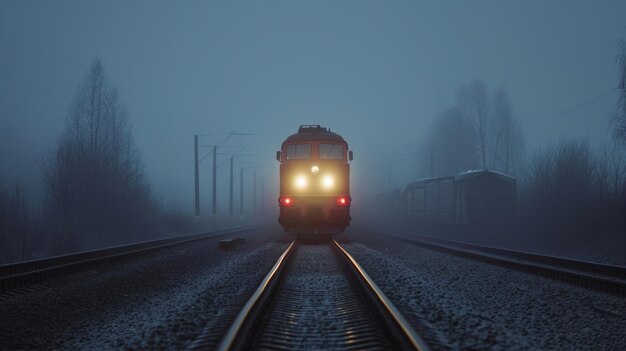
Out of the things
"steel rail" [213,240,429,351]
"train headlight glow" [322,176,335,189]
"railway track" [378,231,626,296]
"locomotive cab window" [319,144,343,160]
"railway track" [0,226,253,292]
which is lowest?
"railway track" [378,231,626,296]

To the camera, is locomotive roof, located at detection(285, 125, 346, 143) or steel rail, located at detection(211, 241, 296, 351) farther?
locomotive roof, located at detection(285, 125, 346, 143)

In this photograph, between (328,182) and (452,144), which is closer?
(328,182)

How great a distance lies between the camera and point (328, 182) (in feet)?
55.4

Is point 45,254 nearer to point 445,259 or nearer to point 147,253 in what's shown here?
point 147,253

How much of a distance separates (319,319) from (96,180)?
61.5 feet

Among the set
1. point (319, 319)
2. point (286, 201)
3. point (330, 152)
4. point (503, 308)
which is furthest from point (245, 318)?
point (330, 152)

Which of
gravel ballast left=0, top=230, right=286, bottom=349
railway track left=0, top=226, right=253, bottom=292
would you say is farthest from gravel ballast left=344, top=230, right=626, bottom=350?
railway track left=0, top=226, right=253, bottom=292

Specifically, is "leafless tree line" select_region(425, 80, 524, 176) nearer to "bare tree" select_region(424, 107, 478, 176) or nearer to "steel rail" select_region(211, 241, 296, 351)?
"bare tree" select_region(424, 107, 478, 176)

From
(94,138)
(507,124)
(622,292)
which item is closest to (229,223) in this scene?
(94,138)

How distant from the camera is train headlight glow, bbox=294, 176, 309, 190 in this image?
16812 mm

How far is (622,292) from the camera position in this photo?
7.03 m

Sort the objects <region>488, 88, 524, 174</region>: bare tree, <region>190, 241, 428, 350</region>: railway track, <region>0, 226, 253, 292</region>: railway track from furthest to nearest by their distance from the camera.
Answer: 1. <region>488, 88, 524, 174</region>: bare tree
2. <region>0, 226, 253, 292</region>: railway track
3. <region>190, 241, 428, 350</region>: railway track

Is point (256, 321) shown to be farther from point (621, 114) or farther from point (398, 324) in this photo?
point (621, 114)

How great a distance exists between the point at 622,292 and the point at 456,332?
3.61 metres
